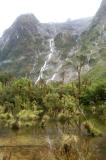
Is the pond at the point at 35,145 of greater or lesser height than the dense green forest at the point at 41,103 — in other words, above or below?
above

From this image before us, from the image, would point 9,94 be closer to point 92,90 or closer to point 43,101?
point 43,101

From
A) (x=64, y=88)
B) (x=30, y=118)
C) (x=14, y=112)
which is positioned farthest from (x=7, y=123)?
(x=64, y=88)

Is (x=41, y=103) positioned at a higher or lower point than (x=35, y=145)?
lower

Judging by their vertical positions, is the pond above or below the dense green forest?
above

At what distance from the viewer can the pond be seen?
36594 millimetres

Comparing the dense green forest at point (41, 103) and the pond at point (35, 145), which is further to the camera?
the dense green forest at point (41, 103)

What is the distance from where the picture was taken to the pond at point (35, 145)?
3659cm

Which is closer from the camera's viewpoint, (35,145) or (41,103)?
(35,145)

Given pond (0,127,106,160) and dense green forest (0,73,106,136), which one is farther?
dense green forest (0,73,106,136)

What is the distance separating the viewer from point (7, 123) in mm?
71125

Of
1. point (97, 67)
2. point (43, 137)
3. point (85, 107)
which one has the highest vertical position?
point (43, 137)

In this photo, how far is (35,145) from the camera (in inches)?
1795

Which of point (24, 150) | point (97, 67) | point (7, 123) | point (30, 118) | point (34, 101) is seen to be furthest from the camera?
point (97, 67)

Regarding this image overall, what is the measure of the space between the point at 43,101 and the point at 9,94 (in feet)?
32.7
